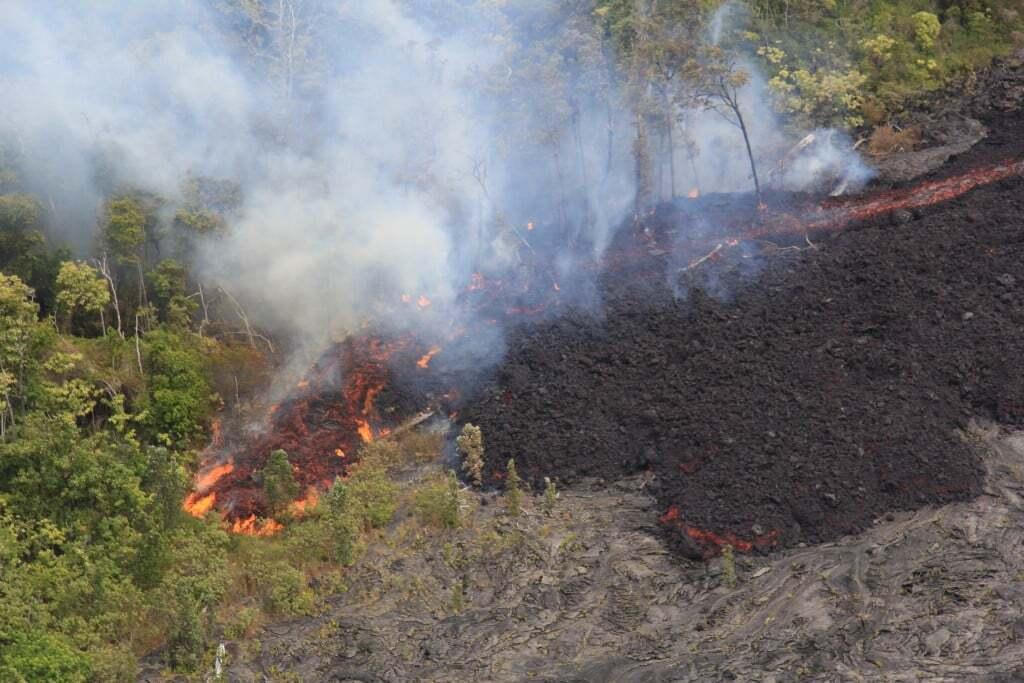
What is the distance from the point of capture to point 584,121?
36406mm

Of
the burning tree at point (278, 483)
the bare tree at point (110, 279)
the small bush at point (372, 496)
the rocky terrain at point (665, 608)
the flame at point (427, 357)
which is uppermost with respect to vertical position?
the bare tree at point (110, 279)

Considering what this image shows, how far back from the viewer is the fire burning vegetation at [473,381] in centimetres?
2412

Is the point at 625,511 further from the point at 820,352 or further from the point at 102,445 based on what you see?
the point at 102,445

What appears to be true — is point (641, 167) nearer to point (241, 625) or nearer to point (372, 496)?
point (372, 496)

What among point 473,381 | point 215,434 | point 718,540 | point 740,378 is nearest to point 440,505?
point 473,381

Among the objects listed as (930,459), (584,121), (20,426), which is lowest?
(930,459)

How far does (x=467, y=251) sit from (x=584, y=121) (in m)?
6.89

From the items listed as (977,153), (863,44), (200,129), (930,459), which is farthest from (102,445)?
(863,44)

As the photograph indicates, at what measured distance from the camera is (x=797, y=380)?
24.8 metres

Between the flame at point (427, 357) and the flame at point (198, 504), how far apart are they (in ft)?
18.1

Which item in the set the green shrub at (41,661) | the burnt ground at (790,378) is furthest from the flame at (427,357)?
the green shrub at (41,661)

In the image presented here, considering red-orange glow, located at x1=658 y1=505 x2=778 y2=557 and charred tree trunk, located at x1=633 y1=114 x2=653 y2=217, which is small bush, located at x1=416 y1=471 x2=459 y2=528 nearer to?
red-orange glow, located at x1=658 y1=505 x2=778 y2=557

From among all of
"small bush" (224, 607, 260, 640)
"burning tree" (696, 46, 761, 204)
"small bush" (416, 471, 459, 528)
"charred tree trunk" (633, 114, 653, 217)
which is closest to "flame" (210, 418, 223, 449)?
"small bush" (416, 471, 459, 528)

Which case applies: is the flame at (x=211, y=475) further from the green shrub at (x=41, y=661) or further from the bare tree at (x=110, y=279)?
the green shrub at (x=41, y=661)
